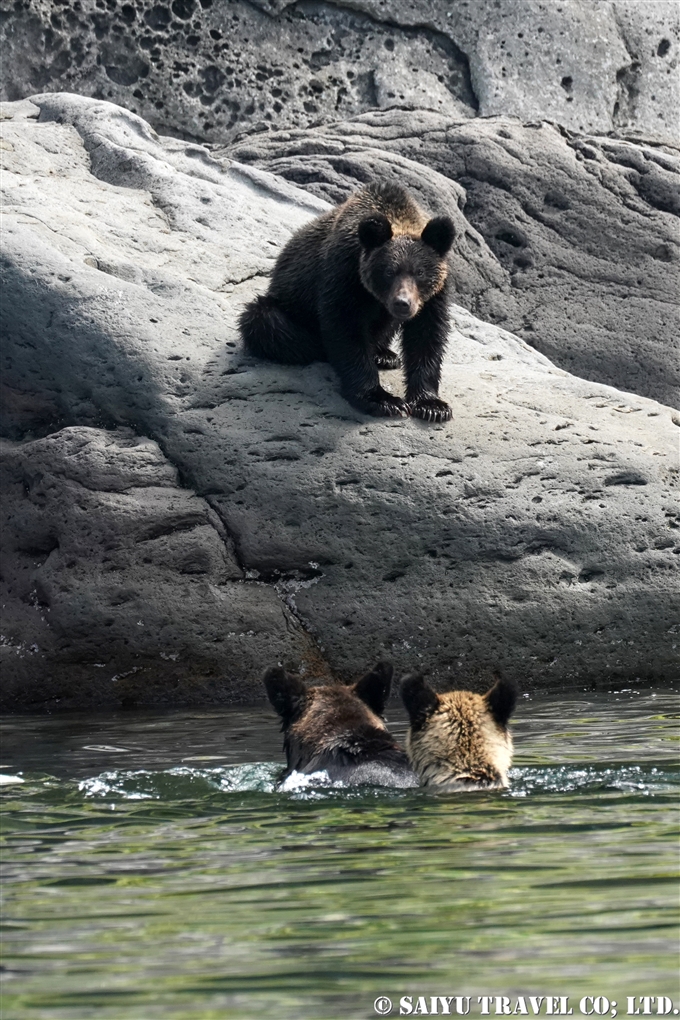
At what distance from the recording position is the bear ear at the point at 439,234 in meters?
10.5

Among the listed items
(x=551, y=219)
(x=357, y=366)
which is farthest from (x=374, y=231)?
(x=551, y=219)

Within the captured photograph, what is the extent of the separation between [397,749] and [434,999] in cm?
315

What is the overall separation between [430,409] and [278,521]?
1.42 metres

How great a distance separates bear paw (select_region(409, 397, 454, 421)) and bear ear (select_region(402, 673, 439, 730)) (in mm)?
4749

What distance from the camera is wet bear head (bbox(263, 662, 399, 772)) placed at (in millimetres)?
6492

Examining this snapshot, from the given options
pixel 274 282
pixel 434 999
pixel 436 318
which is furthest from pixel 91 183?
pixel 434 999

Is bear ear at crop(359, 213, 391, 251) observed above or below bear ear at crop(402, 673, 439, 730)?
above

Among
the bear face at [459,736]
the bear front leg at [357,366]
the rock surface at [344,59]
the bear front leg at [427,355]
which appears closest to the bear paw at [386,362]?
the bear front leg at [427,355]

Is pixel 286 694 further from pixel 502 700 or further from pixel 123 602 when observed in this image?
pixel 123 602

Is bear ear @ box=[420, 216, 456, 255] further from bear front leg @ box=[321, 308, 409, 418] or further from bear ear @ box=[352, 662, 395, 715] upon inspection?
bear ear @ box=[352, 662, 395, 715]

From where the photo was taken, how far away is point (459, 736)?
6219 mm

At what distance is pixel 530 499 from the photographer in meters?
10.6

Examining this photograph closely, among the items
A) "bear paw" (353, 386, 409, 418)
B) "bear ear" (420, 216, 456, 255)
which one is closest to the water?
"bear paw" (353, 386, 409, 418)

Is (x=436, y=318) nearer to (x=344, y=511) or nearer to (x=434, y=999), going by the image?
(x=344, y=511)
